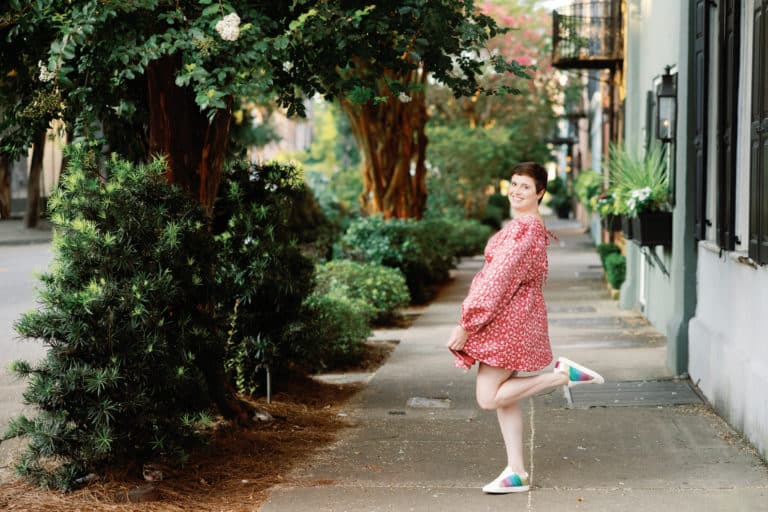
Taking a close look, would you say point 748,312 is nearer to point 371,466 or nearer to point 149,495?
point 371,466

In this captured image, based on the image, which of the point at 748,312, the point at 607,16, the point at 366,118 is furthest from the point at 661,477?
the point at 607,16

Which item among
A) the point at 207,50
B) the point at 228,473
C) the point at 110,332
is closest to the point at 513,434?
the point at 228,473

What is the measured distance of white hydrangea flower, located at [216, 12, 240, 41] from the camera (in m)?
5.50

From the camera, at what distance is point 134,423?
17.5ft

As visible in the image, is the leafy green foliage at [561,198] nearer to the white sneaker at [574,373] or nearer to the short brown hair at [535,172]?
the white sneaker at [574,373]

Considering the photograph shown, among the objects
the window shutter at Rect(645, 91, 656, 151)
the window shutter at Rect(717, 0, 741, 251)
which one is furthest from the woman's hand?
the window shutter at Rect(645, 91, 656, 151)

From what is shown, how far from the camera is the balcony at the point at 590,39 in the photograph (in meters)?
19.5

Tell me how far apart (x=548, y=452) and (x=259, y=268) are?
8.52 feet

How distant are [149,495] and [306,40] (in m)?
2.76

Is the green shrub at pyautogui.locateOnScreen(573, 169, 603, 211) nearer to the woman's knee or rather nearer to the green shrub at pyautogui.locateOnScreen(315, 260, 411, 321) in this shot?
the green shrub at pyautogui.locateOnScreen(315, 260, 411, 321)

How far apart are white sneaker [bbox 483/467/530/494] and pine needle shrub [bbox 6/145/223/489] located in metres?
1.63

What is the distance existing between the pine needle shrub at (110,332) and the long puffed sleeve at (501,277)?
1.61 meters

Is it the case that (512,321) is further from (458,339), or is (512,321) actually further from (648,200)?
(648,200)

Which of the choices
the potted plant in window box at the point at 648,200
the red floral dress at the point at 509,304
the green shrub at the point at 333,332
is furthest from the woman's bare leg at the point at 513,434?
the potted plant in window box at the point at 648,200
